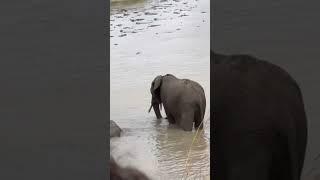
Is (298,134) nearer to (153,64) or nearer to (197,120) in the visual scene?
(197,120)

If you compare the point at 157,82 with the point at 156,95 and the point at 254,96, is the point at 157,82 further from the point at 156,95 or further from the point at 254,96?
the point at 254,96

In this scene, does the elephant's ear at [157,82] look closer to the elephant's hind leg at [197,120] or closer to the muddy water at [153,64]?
the muddy water at [153,64]

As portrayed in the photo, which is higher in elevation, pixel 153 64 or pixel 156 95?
pixel 153 64

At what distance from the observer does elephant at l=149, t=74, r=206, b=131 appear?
2316 mm

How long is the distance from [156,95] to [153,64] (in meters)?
0.14

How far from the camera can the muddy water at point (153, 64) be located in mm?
2311

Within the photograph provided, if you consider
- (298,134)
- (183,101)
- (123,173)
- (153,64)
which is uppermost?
(153,64)

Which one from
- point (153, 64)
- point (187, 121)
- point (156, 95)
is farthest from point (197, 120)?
point (153, 64)

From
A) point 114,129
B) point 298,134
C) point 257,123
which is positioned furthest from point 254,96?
point 114,129

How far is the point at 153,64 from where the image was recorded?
232 centimetres

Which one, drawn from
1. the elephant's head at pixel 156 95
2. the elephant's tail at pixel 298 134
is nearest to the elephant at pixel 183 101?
the elephant's head at pixel 156 95
